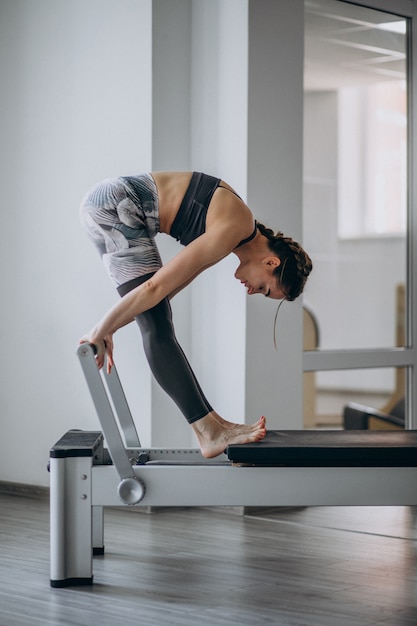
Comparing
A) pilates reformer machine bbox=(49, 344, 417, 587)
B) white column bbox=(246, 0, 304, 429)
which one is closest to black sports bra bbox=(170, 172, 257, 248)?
pilates reformer machine bbox=(49, 344, 417, 587)

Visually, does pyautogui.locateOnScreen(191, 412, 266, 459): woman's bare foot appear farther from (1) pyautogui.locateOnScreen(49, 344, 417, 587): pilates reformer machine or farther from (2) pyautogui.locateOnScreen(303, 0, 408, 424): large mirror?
(2) pyautogui.locateOnScreen(303, 0, 408, 424): large mirror

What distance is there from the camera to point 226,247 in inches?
107

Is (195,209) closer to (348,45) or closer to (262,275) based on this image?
(262,275)

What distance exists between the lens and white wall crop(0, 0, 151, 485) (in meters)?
3.81

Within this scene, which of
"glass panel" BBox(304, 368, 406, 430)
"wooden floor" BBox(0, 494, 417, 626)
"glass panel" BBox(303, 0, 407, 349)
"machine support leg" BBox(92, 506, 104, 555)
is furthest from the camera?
"glass panel" BBox(304, 368, 406, 430)

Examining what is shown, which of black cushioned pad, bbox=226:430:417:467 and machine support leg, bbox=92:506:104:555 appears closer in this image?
black cushioned pad, bbox=226:430:417:467

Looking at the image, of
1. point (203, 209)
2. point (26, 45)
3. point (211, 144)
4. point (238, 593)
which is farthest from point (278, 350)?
A: point (26, 45)

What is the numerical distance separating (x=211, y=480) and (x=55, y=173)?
192 cm

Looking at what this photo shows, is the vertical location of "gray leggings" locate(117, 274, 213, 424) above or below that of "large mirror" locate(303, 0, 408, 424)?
below

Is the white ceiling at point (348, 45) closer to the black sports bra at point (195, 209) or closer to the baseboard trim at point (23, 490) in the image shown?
the black sports bra at point (195, 209)

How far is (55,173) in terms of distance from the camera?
4055 millimetres

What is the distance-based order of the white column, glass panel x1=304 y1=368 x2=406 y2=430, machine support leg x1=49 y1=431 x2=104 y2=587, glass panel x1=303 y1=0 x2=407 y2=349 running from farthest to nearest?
glass panel x1=304 y1=368 x2=406 y2=430 < glass panel x1=303 y1=0 x2=407 y2=349 < the white column < machine support leg x1=49 y1=431 x2=104 y2=587

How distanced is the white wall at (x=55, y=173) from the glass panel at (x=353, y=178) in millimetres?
863

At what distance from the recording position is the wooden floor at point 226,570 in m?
2.34
